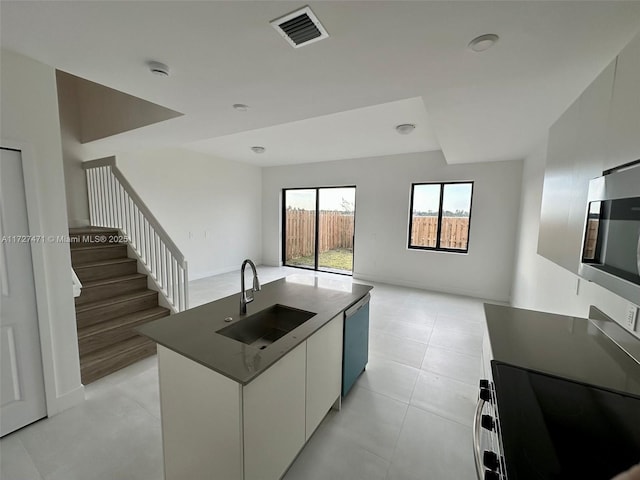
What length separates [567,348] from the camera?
4.39 ft

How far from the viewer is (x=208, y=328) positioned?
1467 mm

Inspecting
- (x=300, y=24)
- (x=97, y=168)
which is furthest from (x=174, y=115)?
(x=97, y=168)

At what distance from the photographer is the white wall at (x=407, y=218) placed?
14.7 feet

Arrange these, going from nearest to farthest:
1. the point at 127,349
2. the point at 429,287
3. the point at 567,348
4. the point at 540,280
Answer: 1. the point at 567,348
2. the point at 127,349
3. the point at 540,280
4. the point at 429,287

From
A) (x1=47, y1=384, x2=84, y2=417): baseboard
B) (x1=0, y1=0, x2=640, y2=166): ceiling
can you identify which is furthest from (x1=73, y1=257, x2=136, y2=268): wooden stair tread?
(x1=0, y1=0, x2=640, y2=166): ceiling

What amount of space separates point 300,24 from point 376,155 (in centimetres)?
435

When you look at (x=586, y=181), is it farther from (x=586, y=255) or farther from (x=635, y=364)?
(x=635, y=364)

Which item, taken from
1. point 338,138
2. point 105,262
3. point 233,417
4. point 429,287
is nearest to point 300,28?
point 233,417

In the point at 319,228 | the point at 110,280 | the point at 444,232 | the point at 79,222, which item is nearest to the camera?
the point at 110,280

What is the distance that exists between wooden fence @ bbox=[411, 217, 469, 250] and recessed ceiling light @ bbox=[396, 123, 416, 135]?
2017 mm

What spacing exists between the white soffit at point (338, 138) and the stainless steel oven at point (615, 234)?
2087 mm

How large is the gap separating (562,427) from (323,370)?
119cm

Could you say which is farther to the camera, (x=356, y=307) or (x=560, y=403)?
(x=356, y=307)

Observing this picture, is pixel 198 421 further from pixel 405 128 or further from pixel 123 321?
pixel 405 128
